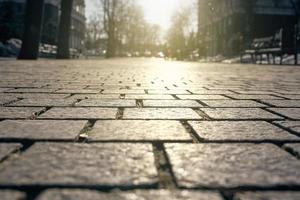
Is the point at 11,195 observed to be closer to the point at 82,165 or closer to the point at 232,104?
the point at 82,165

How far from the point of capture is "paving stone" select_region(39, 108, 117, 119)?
2.43m

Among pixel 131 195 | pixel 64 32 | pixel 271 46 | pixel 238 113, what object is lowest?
pixel 131 195

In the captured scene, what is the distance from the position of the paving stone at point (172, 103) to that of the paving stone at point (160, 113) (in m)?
0.24

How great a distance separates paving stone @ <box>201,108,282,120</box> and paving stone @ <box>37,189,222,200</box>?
141 centimetres

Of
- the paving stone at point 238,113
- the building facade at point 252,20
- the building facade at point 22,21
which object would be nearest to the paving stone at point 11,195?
the paving stone at point 238,113

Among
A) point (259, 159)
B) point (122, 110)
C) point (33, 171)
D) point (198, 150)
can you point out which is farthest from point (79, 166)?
point (122, 110)

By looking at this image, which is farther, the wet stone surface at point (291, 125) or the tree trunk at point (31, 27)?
the tree trunk at point (31, 27)

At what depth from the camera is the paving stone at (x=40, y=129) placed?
182 centimetres

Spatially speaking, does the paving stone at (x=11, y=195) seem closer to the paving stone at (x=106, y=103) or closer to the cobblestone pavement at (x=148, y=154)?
the cobblestone pavement at (x=148, y=154)

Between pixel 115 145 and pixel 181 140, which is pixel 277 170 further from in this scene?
pixel 115 145

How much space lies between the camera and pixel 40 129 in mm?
1986

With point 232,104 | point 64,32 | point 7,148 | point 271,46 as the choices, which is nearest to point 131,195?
point 7,148

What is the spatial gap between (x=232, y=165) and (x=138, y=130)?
2.32 feet

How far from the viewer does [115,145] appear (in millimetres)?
1675
